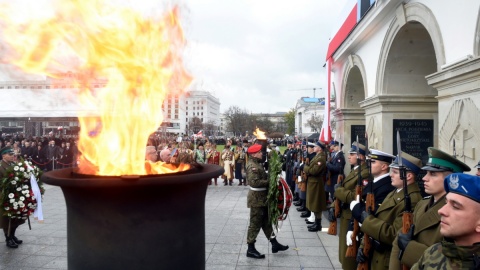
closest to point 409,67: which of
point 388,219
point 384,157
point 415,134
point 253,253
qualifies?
point 415,134

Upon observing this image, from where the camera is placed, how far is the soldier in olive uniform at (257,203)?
611 centimetres

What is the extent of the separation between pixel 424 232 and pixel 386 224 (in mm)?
651

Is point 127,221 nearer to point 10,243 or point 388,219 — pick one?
point 388,219

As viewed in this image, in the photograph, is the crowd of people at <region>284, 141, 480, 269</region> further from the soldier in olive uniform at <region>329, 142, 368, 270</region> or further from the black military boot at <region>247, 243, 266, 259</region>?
the black military boot at <region>247, 243, 266, 259</region>

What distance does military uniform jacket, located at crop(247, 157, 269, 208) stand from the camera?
613cm

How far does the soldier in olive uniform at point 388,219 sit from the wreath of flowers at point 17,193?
6.01 metres

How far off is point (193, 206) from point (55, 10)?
2.08 m

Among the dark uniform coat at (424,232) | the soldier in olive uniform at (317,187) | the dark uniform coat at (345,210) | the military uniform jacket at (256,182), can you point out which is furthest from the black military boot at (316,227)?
the dark uniform coat at (424,232)

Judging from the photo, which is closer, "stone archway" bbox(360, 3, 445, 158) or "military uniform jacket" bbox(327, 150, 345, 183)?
"military uniform jacket" bbox(327, 150, 345, 183)

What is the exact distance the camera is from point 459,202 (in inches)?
81.5

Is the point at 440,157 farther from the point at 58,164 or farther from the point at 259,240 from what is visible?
the point at 58,164

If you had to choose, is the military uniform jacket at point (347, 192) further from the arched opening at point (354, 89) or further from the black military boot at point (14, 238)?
the arched opening at point (354, 89)

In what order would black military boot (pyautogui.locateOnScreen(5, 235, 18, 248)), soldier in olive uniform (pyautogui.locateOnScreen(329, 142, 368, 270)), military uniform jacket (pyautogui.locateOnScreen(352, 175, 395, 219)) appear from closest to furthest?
military uniform jacket (pyautogui.locateOnScreen(352, 175, 395, 219)) < soldier in olive uniform (pyautogui.locateOnScreen(329, 142, 368, 270)) < black military boot (pyautogui.locateOnScreen(5, 235, 18, 248))

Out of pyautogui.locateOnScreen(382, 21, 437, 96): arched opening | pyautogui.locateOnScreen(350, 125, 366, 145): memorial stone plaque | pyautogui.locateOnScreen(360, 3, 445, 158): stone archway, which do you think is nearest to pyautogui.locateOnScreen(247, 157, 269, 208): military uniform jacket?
pyautogui.locateOnScreen(360, 3, 445, 158): stone archway
